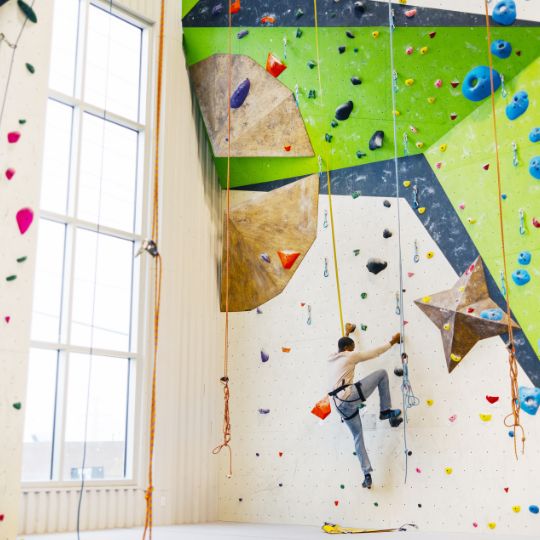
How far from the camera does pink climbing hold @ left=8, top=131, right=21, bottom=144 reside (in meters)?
3.86

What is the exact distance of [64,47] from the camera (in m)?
5.55

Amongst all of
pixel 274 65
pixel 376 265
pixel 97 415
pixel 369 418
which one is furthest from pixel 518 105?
pixel 97 415

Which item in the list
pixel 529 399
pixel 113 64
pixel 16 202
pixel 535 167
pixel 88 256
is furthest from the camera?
pixel 113 64

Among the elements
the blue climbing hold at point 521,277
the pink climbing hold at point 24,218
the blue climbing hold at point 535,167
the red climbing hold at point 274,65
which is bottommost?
the blue climbing hold at point 521,277

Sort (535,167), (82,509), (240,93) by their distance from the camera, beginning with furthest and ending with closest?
1. (240,93)
2. (82,509)
3. (535,167)

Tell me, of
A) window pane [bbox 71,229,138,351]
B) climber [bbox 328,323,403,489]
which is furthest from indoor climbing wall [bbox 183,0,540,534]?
window pane [bbox 71,229,138,351]

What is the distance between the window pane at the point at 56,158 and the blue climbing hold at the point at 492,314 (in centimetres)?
292

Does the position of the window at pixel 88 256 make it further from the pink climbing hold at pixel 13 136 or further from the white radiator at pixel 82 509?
the pink climbing hold at pixel 13 136

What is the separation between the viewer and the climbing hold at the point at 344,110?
5.70 m

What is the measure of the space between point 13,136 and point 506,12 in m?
3.20

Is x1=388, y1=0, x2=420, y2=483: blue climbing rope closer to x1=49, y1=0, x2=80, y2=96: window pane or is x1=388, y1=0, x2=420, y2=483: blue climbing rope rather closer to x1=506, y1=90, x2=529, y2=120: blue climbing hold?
x1=506, y1=90, x2=529, y2=120: blue climbing hold

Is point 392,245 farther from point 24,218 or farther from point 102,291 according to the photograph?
point 24,218

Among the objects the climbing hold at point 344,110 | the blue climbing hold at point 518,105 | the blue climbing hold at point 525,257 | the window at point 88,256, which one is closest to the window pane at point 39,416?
the window at point 88,256

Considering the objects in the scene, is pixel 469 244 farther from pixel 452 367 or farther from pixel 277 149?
pixel 277 149
